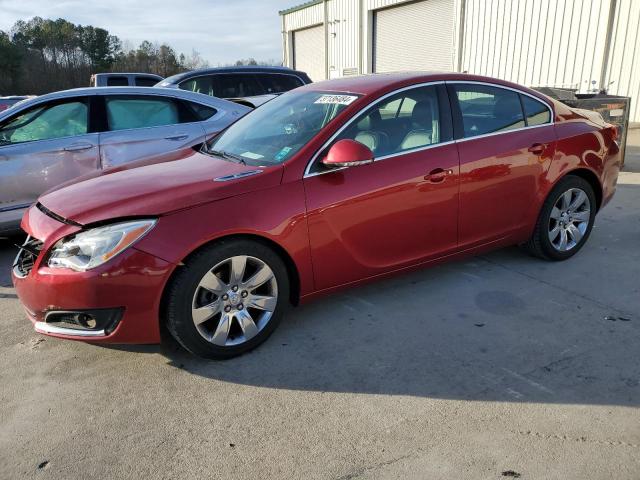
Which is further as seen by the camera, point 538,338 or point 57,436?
point 538,338

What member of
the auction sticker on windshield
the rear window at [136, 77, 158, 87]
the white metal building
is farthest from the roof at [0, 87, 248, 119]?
the white metal building

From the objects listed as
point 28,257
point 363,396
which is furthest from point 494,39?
point 28,257

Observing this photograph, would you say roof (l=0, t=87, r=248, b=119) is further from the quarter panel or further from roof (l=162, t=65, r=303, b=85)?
roof (l=162, t=65, r=303, b=85)

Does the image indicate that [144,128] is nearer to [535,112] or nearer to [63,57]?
[535,112]

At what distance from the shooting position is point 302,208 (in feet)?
10.5

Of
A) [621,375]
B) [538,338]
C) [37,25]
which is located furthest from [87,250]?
[37,25]

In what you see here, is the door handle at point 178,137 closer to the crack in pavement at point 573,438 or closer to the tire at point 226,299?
the tire at point 226,299

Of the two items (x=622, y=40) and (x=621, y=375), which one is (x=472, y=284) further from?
(x=622, y=40)

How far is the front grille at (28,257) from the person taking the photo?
3068 mm

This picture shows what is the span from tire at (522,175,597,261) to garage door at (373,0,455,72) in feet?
49.1

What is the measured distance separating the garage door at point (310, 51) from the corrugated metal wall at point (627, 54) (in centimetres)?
1612

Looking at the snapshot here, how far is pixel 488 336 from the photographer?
3.36m

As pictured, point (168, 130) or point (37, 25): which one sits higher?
point (37, 25)

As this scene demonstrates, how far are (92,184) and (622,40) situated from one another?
13217 mm
